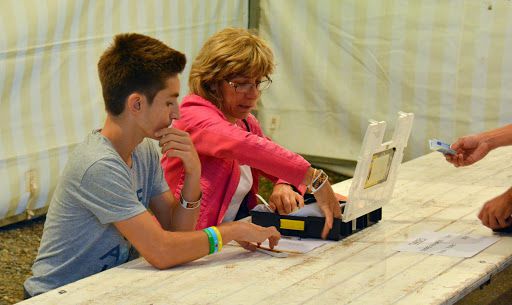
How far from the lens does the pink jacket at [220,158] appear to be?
10.4 ft

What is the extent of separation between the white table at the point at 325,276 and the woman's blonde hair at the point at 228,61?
0.68 metres

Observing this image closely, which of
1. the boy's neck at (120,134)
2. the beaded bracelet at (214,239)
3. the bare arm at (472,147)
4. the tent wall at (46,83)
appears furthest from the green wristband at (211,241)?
the tent wall at (46,83)

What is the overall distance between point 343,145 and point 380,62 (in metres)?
0.66

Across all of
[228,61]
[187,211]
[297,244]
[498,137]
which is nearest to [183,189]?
[187,211]

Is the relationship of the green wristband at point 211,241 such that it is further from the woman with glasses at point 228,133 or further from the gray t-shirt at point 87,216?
the woman with glasses at point 228,133

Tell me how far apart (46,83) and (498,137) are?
2.84 m

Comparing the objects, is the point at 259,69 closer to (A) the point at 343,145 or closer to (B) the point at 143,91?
(B) the point at 143,91

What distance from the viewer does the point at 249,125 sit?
3.65m

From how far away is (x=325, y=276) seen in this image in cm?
264

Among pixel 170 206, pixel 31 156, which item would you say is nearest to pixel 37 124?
pixel 31 156

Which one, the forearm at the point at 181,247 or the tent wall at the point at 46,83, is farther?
the tent wall at the point at 46,83

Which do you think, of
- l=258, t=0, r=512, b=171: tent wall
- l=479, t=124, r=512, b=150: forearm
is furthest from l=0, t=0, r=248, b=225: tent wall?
l=479, t=124, r=512, b=150: forearm

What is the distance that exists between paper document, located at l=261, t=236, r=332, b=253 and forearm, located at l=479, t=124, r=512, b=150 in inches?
30.3

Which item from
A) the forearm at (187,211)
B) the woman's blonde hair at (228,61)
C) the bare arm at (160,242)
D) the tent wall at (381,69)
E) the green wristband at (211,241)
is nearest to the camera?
the bare arm at (160,242)
